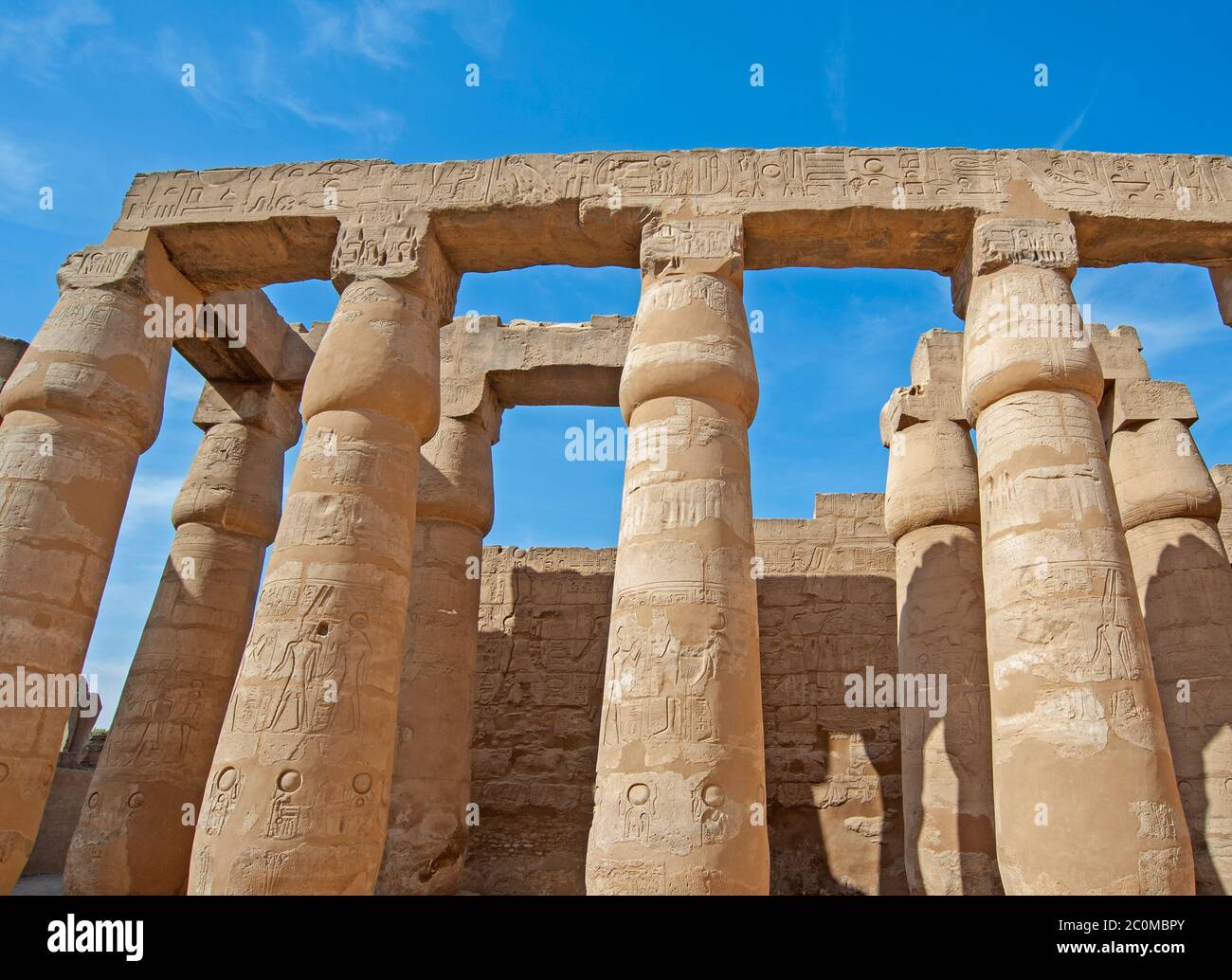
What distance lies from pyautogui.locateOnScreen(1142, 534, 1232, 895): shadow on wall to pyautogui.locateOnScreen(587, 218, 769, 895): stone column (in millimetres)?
6095

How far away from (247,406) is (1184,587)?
11.6 m

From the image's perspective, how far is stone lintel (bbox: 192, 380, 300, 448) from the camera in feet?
37.7

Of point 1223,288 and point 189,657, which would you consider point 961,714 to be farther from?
point 189,657

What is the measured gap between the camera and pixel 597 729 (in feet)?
43.1

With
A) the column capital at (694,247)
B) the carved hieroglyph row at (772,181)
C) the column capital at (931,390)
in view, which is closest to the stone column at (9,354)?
the carved hieroglyph row at (772,181)

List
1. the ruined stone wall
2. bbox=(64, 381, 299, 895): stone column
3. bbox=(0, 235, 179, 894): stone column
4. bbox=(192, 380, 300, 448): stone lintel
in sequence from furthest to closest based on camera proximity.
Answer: the ruined stone wall
bbox=(192, 380, 300, 448): stone lintel
bbox=(64, 381, 299, 895): stone column
bbox=(0, 235, 179, 894): stone column

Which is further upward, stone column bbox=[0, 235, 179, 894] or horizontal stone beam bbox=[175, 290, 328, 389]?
horizontal stone beam bbox=[175, 290, 328, 389]

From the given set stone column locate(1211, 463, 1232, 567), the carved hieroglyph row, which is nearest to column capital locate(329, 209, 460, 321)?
the carved hieroglyph row

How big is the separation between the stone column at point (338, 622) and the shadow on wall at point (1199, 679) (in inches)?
330

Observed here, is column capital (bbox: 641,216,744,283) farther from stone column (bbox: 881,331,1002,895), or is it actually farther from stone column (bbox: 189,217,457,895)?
stone column (bbox: 881,331,1002,895)

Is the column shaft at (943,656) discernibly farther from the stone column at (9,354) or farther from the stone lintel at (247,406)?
the stone column at (9,354)

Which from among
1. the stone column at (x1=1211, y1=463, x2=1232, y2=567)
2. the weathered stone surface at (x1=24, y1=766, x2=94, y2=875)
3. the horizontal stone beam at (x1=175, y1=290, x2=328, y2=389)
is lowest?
the weathered stone surface at (x1=24, y1=766, x2=94, y2=875)
